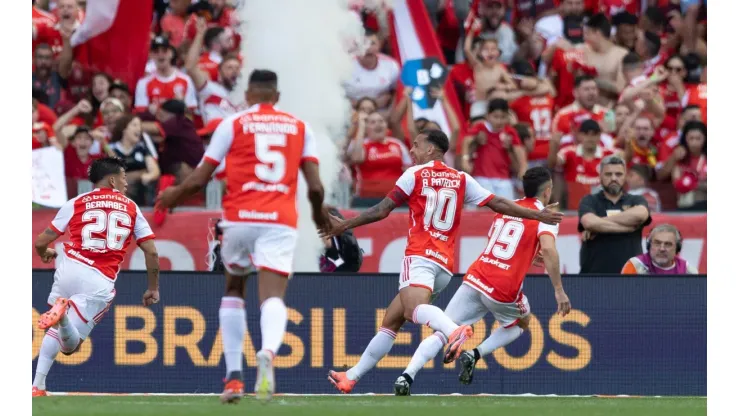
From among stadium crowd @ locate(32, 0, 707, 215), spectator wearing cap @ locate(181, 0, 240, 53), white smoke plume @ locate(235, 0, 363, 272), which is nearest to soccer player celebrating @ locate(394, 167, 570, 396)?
stadium crowd @ locate(32, 0, 707, 215)

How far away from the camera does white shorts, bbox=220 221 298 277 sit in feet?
30.3

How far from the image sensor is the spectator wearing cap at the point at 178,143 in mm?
15586

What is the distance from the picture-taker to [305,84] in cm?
1633

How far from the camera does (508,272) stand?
11672 millimetres

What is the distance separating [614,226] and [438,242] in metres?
3.06

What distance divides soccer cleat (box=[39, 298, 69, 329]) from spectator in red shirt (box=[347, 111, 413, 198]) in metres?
5.33

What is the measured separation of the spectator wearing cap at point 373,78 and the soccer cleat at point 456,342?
715 cm

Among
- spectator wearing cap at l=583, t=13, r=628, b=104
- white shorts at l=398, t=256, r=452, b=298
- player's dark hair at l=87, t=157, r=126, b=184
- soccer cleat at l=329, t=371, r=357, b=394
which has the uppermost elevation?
spectator wearing cap at l=583, t=13, r=628, b=104

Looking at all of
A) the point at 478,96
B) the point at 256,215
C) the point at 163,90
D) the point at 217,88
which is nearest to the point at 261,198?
the point at 256,215

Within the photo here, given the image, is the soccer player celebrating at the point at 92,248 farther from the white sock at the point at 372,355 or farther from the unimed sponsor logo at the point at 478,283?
the unimed sponsor logo at the point at 478,283

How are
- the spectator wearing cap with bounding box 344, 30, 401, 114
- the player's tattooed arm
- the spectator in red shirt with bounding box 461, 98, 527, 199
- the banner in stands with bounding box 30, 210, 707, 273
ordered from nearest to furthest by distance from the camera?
the player's tattooed arm
the banner in stands with bounding box 30, 210, 707, 273
the spectator in red shirt with bounding box 461, 98, 527, 199
the spectator wearing cap with bounding box 344, 30, 401, 114

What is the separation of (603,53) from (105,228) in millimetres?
8973

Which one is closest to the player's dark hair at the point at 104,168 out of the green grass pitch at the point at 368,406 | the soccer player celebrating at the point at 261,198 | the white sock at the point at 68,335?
the white sock at the point at 68,335

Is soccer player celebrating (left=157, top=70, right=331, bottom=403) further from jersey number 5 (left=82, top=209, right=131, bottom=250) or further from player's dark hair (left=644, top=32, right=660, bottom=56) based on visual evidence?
player's dark hair (left=644, top=32, right=660, bottom=56)
